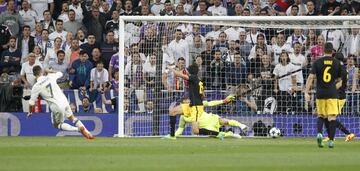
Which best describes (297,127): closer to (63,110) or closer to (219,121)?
(219,121)

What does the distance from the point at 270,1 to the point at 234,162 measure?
14.8 metres

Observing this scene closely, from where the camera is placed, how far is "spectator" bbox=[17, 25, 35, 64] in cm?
2914

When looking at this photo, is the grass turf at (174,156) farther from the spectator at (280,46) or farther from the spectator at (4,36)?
the spectator at (4,36)

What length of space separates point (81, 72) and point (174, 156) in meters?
11.6

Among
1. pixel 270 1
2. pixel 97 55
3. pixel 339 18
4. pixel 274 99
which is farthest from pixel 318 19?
pixel 97 55

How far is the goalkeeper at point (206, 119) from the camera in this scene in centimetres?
2514

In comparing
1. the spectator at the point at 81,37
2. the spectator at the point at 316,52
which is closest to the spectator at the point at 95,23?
the spectator at the point at 81,37

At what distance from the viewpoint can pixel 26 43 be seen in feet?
96.0

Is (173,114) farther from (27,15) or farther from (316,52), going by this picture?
(27,15)

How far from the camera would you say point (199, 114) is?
24891mm

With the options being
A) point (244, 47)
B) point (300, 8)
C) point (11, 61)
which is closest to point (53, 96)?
point (11, 61)

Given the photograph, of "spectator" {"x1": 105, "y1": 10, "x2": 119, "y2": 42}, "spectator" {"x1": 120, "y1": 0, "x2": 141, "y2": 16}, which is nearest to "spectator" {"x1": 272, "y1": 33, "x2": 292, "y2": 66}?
"spectator" {"x1": 120, "y1": 0, "x2": 141, "y2": 16}

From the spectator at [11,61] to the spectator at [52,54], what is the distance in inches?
35.0

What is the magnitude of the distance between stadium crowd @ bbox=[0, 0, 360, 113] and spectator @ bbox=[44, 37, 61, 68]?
0.09 feet
